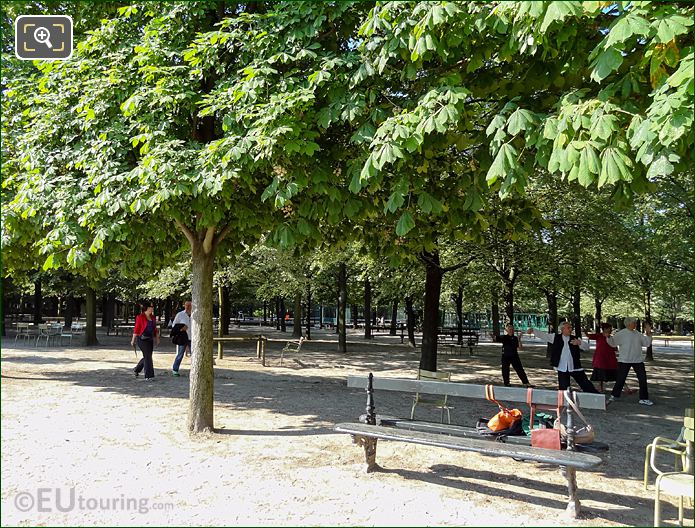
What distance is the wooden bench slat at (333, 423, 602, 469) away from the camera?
4445 mm

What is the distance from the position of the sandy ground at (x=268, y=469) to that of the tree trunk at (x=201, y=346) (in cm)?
37

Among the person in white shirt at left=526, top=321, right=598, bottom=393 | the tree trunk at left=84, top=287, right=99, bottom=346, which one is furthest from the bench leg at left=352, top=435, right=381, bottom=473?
the tree trunk at left=84, top=287, right=99, bottom=346

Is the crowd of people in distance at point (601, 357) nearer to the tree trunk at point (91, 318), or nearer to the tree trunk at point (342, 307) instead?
the tree trunk at point (342, 307)

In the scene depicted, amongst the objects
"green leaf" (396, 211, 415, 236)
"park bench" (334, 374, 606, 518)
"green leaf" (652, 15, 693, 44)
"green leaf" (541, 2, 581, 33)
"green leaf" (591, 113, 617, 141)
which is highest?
"green leaf" (541, 2, 581, 33)

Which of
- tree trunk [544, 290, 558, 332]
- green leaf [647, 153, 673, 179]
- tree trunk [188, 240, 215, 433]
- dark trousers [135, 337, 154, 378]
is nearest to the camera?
green leaf [647, 153, 673, 179]

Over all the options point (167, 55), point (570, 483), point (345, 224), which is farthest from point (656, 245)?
point (167, 55)

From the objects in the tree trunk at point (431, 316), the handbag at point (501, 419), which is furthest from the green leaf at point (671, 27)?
the tree trunk at point (431, 316)

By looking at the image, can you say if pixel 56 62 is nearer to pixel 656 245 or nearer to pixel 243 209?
pixel 243 209

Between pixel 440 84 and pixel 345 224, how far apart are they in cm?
383

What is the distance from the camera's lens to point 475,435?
5695 mm

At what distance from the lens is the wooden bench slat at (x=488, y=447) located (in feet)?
14.6

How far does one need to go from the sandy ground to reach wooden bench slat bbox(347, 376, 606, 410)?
88 centimetres

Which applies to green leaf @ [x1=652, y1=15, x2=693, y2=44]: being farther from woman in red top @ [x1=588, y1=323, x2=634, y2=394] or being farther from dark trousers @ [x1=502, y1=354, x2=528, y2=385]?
woman in red top @ [x1=588, y1=323, x2=634, y2=394]

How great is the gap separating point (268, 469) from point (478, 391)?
8.35 ft
